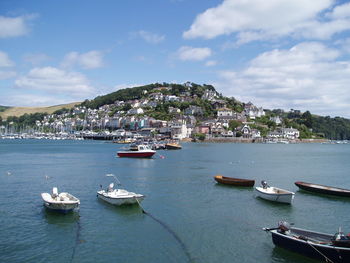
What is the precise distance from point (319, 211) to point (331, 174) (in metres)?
25.5

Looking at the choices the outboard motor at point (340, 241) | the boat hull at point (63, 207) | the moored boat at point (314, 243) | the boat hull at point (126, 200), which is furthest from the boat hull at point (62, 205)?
the outboard motor at point (340, 241)

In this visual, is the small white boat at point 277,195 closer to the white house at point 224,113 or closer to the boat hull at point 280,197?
the boat hull at point 280,197

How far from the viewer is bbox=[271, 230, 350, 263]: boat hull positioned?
15315 mm

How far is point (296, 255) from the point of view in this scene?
55.7 feet

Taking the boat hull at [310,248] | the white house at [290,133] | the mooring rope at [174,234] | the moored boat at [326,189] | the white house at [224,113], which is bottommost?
the mooring rope at [174,234]

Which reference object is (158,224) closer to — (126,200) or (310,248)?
(126,200)

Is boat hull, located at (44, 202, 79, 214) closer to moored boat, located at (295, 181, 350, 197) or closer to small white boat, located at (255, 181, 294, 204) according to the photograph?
small white boat, located at (255, 181, 294, 204)

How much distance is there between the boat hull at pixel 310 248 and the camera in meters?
15.3

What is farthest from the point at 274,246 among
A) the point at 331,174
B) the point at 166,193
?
the point at 331,174

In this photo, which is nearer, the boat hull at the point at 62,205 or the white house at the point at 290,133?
the boat hull at the point at 62,205

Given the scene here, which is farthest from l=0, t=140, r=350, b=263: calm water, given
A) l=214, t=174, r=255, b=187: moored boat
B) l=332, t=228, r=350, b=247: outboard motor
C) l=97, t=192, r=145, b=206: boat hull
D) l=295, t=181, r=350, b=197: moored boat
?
l=332, t=228, r=350, b=247: outboard motor

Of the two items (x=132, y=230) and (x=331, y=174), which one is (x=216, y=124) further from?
(x=132, y=230)

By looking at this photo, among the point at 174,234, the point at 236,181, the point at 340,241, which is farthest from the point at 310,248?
the point at 236,181

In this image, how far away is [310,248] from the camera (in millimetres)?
16344
